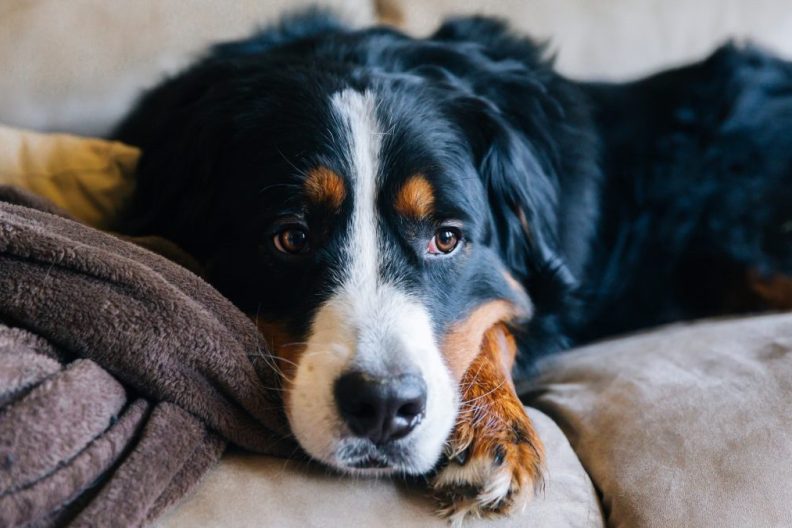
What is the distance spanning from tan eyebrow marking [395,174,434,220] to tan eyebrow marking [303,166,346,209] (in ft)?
0.34

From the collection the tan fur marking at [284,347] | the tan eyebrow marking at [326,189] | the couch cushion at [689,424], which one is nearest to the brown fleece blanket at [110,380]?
the tan fur marking at [284,347]

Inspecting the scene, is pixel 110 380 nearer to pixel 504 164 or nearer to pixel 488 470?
pixel 488 470

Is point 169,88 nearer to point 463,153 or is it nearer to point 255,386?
point 463,153

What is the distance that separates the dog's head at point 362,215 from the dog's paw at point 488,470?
0.15ft

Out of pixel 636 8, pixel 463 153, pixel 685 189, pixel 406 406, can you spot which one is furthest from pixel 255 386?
pixel 636 8

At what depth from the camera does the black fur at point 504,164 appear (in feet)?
4.82

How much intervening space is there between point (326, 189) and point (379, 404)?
0.42m

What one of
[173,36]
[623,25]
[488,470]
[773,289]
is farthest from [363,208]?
[623,25]

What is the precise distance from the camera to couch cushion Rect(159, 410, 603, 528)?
111cm

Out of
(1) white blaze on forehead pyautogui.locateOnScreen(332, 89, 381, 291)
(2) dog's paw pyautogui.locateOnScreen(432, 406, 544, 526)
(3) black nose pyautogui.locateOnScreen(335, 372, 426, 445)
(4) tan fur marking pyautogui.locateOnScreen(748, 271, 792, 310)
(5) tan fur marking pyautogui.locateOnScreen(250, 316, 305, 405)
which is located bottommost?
(4) tan fur marking pyautogui.locateOnScreen(748, 271, 792, 310)

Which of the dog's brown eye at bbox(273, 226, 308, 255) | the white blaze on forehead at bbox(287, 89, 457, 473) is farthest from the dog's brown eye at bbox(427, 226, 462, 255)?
the dog's brown eye at bbox(273, 226, 308, 255)

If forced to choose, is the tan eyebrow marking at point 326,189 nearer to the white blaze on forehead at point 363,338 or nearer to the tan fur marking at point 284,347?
the white blaze on forehead at point 363,338

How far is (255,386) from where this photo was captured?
121cm

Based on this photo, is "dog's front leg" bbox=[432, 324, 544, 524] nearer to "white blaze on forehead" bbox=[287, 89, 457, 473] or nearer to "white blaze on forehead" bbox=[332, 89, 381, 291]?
"white blaze on forehead" bbox=[287, 89, 457, 473]
